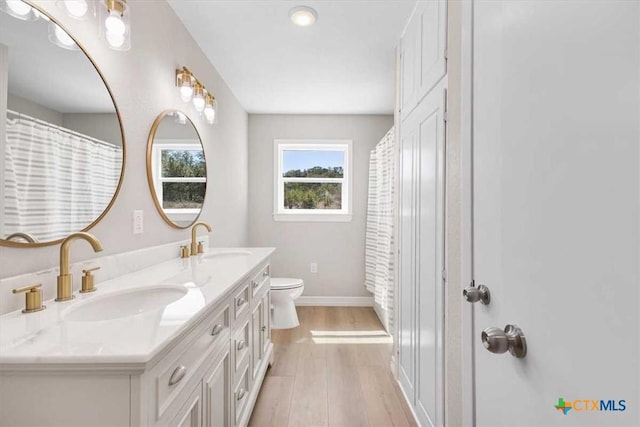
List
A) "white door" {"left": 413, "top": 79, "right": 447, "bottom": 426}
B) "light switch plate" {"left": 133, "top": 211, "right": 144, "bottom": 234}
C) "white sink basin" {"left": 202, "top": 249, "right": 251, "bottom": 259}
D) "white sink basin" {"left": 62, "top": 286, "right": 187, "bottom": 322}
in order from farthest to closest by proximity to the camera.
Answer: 1. "white sink basin" {"left": 202, "top": 249, "right": 251, "bottom": 259}
2. "light switch plate" {"left": 133, "top": 211, "right": 144, "bottom": 234}
3. "white door" {"left": 413, "top": 79, "right": 447, "bottom": 426}
4. "white sink basin" {"left": 62, "top": 286, "right": 187, "bottom": 322}

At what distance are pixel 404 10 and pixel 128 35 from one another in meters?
1.52

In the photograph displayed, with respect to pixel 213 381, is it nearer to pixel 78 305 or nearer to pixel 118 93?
pixel 78 305

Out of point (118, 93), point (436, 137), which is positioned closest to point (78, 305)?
point (118, 93)

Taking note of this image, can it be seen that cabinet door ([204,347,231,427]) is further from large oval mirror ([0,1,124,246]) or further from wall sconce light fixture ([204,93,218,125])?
wall sconce light fixture ([204,93,218,125])

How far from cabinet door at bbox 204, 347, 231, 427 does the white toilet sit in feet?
5.06

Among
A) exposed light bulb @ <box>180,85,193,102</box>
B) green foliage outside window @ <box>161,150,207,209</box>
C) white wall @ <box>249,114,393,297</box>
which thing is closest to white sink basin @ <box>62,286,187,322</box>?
green foliage outside window @ <box>161,150,207,209</box>

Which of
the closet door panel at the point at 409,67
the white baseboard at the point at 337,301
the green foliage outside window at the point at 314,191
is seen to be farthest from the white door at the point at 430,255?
the green foliage outside window at the point at 314,191

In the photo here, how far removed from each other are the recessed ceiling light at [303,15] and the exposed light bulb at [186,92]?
0.79 meters

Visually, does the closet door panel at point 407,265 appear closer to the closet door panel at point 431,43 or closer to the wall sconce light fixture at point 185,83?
the closet door panel at point 431,43

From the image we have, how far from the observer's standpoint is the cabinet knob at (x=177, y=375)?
78cm

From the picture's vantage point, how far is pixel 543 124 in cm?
62

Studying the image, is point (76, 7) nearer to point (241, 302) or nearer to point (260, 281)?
point (241, 302)

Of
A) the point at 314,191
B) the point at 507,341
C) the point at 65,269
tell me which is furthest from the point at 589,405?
the point at 314,191

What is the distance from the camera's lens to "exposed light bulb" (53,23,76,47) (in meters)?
1.07
